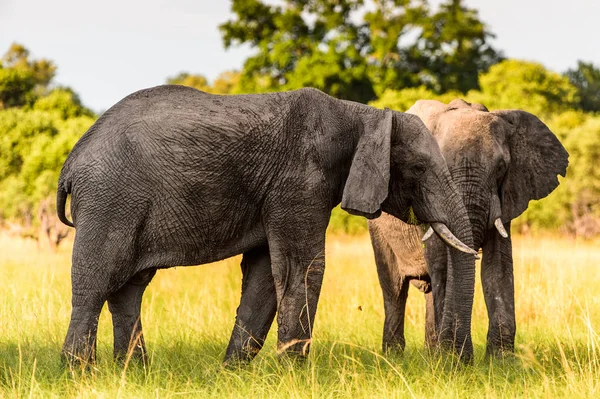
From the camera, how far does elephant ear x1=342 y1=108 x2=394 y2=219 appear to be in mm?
6695

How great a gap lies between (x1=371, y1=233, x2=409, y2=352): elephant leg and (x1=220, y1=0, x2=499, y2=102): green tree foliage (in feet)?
83.7

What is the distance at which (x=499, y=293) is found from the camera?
851cm

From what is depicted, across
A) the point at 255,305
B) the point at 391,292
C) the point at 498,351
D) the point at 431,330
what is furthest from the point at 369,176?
the point at 391,292

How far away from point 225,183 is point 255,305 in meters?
1.10

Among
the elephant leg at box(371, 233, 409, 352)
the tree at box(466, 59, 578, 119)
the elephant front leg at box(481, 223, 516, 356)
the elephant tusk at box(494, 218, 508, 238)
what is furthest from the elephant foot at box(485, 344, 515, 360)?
the tree at box(466, 59, 578, 119)

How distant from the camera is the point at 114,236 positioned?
654cm

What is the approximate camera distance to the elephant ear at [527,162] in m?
8.66

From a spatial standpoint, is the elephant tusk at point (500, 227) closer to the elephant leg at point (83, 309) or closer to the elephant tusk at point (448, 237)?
the elephant tusk at point (448, 237)

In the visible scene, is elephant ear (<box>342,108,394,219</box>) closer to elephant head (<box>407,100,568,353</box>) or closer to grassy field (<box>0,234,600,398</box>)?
grassy field (<box>0,234,600,398</box>)

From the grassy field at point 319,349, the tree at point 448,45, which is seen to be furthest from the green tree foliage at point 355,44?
the grassy field at point 319,349

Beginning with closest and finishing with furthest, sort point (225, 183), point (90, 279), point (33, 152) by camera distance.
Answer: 1. point (90, 279)
2. point (225, 183)
3. point (33, 152)

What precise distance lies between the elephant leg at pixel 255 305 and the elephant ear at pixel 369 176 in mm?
917

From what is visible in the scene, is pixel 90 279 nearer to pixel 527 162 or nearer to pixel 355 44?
pixel 527 162

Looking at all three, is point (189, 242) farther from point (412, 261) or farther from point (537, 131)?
point (537, 131)
